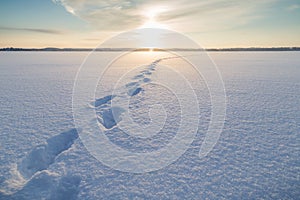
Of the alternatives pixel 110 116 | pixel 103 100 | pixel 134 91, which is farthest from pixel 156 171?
pixel 134 91

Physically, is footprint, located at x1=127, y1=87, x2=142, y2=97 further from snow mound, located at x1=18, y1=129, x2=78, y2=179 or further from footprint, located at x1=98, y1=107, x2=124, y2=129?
snow mound, located at x1=18, y1=129, x2=78, y2=179

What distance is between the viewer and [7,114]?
13.0 feet

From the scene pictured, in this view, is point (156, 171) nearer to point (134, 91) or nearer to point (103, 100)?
point (103, 100)

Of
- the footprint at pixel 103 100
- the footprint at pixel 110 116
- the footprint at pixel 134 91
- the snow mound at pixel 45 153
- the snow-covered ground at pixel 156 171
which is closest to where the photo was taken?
the snow-covered ground at pixel 156 171

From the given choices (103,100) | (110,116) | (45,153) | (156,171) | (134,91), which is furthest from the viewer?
(134,91)

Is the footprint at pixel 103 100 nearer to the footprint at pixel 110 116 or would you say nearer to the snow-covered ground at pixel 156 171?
the footprint at pixel 110 116

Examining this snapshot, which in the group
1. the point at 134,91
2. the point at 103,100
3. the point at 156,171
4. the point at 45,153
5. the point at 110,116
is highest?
the point at 134,91

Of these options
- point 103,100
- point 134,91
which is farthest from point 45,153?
point 134,91

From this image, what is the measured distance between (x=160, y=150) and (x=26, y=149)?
184 centimetres

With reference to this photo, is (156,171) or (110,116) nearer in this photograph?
(156,171)

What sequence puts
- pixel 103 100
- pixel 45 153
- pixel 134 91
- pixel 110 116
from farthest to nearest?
pixel 134 91
pixel 103 100
pixel 110 116
pixel 45 153

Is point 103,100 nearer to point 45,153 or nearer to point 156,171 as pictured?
point 45,153

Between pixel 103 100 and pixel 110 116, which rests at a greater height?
pixel 103 100


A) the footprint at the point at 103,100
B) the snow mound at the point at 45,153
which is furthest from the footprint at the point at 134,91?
the snow mound at the point at 45,153
